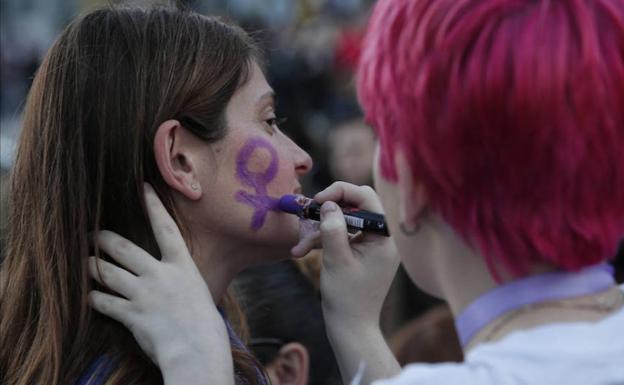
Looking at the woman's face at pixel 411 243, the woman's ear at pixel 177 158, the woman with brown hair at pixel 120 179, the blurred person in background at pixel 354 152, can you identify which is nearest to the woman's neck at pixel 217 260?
the woman with brown hair at pixel 120 179

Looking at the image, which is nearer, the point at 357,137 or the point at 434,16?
the point at 434,16

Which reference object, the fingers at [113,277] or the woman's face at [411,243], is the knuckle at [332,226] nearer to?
the fingers at [113,277]

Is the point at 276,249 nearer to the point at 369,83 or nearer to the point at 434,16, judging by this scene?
the point at 369,83

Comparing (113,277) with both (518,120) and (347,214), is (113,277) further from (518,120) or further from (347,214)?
(518,120)

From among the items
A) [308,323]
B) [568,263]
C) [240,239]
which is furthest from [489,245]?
[308,323]

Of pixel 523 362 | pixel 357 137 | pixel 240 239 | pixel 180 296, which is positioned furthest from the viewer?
pixel 357 137

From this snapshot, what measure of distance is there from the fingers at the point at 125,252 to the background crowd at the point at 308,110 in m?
0.51

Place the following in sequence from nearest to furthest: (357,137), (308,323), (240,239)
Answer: (240,239), (308,323), (357,137)

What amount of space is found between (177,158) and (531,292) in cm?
98

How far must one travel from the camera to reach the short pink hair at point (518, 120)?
3.77 ft

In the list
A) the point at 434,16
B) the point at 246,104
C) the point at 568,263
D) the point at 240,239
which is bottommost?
the point at 240,239

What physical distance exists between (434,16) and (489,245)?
308 mm

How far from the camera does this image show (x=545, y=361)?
1.14 m

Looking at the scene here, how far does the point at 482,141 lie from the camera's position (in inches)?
46.4
